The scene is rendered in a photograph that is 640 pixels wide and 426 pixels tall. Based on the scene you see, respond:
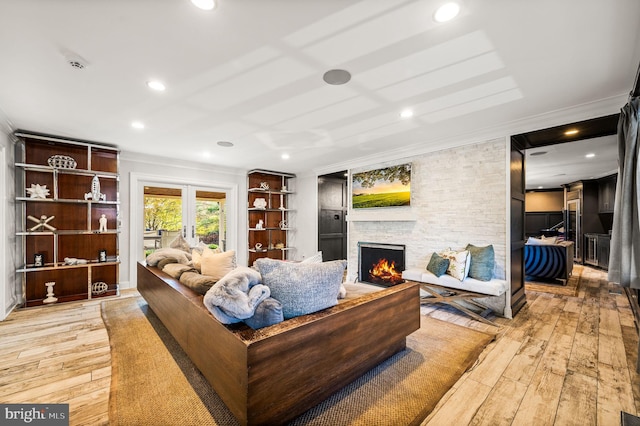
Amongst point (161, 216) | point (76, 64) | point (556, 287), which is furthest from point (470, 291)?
point (161, 216)

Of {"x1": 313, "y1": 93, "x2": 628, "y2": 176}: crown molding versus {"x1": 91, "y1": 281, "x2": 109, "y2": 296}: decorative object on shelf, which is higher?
{"x1": 313, "y1": 93, "x2": 628, "y2": 176}: crown molding

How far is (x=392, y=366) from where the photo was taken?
7.32 feet

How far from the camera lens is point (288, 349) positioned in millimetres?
1471

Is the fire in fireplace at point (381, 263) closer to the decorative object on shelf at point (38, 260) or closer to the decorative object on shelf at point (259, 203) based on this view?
the decorative object on shelf at point (259, 203)

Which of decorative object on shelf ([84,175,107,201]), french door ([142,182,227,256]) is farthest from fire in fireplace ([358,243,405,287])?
decorative object on shelf ([84,175,107,201])

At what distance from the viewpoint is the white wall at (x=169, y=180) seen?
4.83m

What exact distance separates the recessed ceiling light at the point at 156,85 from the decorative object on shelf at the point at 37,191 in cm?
298

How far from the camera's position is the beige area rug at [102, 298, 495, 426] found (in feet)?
5.43

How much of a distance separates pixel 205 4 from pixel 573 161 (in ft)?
22.4

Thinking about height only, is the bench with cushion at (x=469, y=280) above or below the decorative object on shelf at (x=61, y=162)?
below

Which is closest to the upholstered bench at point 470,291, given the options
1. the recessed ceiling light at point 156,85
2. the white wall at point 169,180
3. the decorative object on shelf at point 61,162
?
the recessed ceiling light at point 156,85

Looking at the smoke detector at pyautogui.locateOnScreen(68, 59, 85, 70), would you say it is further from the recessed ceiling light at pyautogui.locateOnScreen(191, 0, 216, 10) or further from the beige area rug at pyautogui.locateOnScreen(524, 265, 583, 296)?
the beige area rug at pyautogui.locateOnScreen(524, 265, 583, 296)

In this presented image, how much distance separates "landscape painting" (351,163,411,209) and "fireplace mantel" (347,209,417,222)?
126 mm

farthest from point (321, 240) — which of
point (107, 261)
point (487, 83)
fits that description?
point (487, 83)
